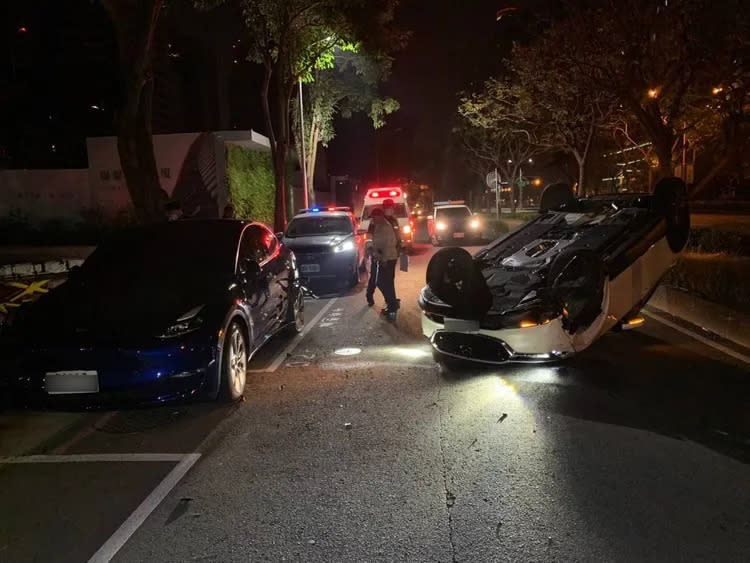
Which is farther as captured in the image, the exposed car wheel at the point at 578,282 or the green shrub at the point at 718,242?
the green shrub at the point at 718,242

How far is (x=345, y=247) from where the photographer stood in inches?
491

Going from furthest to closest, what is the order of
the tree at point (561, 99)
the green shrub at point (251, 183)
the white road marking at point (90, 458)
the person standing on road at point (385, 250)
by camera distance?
1. the green shrub at point (251, 183)
2. the tree at point (561, 99)
3. the person standing on road at point (385, 250)
4. the white road marking at point (90, 458)

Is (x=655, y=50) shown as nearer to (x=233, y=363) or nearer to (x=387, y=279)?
(x=387, y=279)

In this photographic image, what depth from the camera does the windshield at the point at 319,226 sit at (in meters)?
13.1

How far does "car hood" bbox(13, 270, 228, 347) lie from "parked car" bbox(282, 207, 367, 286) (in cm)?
615

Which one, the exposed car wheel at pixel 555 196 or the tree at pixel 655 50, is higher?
the tree at pixel 655 50

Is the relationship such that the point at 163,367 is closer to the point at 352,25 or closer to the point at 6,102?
the point at 352,25

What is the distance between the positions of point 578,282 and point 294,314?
160 inches

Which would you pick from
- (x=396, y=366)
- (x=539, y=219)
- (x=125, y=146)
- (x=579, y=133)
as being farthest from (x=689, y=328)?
(x=579, y=133)

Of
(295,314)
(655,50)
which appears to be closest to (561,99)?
(655,50)

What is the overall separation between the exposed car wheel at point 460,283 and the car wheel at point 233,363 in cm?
211

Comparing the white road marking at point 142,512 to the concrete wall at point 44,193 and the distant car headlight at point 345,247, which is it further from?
the concrete wall at point 44,193

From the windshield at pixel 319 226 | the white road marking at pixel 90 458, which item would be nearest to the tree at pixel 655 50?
the windshield at pixel 319 226

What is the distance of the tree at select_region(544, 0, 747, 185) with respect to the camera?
42.7 feet
